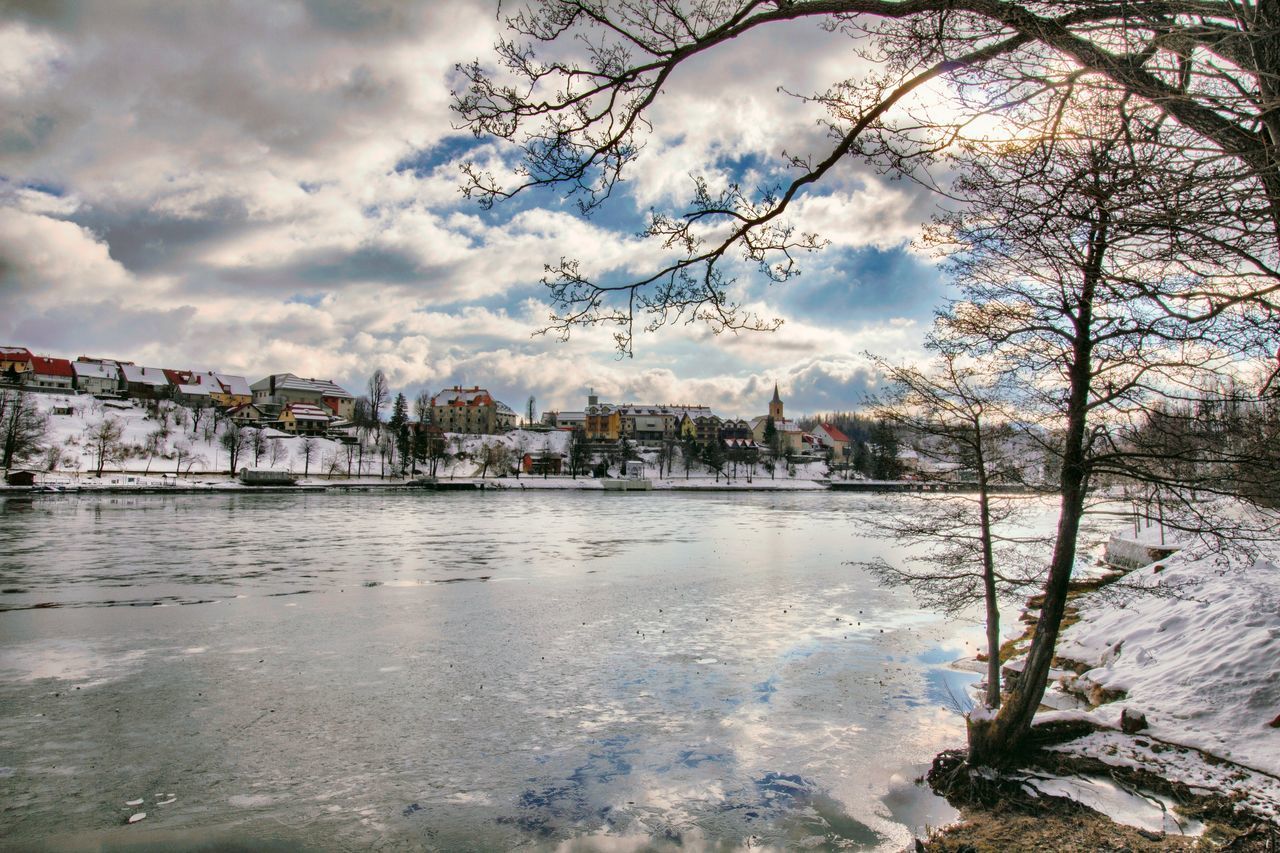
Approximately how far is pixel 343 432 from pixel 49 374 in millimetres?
43994

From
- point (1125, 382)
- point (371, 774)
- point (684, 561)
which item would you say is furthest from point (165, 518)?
point (1125, 382)

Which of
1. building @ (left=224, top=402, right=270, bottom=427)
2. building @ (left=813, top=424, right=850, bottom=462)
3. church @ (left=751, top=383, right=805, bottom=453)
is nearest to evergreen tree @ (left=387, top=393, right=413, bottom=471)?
building @ (left=224, top=402, right=270, bottom=427)

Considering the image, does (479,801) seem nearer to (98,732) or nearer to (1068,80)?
(98,732)

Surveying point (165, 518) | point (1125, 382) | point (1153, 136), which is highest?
point (1153, 136)

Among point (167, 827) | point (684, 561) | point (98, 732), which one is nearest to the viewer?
point (167, 827)

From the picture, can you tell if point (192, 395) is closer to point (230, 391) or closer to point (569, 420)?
point (230, 391)

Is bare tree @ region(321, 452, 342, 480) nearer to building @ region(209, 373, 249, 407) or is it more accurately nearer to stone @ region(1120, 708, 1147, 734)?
building @ region(209, 373, 249, 407)

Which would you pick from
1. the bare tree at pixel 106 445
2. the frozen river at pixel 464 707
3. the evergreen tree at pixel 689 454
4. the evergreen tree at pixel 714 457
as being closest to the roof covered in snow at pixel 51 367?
the bare tree at pixel 106 445

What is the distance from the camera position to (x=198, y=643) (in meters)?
13.6

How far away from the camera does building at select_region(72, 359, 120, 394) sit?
366 ft

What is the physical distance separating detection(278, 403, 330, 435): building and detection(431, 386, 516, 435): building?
811 inches

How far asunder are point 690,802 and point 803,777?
1.51m

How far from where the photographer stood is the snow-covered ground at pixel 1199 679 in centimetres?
745

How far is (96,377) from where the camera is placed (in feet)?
369
